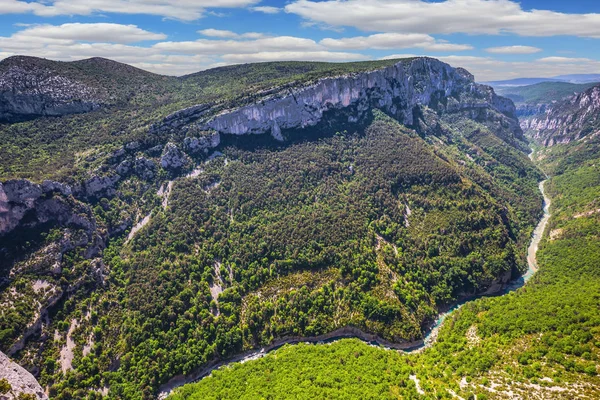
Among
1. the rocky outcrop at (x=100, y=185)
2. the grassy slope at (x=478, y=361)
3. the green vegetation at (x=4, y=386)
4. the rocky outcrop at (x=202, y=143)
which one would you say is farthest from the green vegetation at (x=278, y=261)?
the green vegetation at (x=4, y=386)

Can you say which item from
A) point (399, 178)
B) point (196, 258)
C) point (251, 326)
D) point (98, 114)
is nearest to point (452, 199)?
point (399, 178)

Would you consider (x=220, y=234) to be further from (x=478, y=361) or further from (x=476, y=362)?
(x=478, y=361)

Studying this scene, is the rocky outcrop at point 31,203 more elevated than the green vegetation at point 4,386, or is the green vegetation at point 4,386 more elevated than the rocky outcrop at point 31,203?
the rocky outcrop at point 31,203

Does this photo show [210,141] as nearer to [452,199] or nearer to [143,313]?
[143,313]

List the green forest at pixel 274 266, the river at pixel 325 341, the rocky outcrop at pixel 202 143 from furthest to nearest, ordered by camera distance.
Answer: the rocky outcrop at pixel 202 143 < the river at pixel 325 341 < the green forest at pixel 274 266

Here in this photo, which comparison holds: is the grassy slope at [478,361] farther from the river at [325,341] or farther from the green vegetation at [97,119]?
the green vegetation at [97,119]
